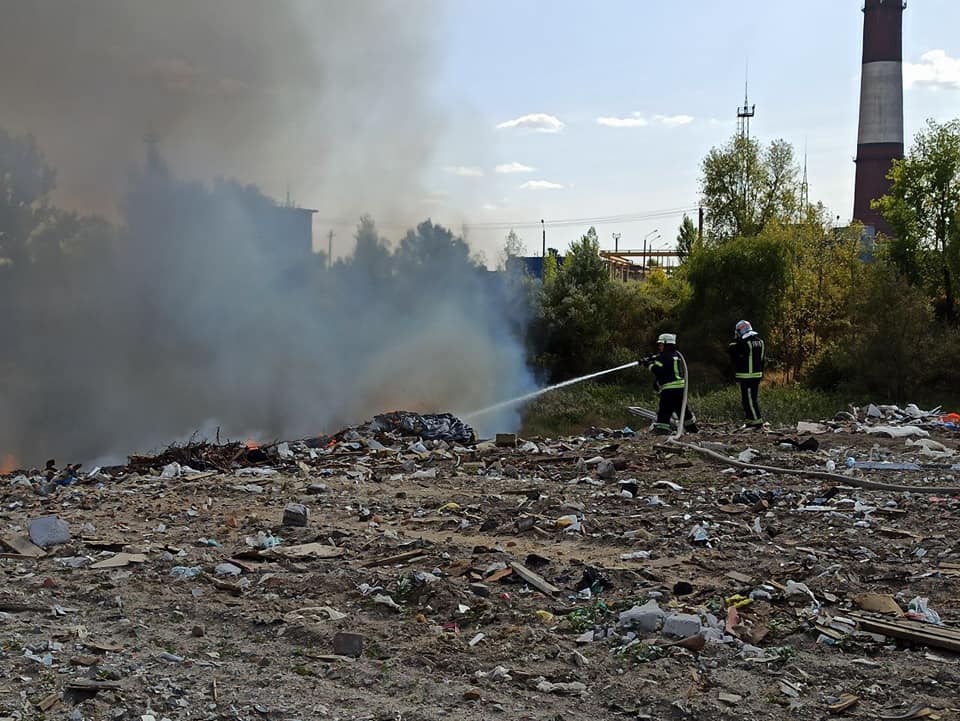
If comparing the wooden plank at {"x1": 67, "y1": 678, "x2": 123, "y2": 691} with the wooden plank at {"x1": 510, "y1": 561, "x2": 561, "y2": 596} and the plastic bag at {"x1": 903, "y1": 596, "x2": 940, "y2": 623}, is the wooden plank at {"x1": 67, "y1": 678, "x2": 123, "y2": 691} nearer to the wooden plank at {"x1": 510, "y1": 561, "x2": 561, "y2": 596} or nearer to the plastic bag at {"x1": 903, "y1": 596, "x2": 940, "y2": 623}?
the wooden plank at {"x1": 510, "y1": 561, "x2": 561, "y2": 596}

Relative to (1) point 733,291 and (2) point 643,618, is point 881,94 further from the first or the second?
(2) point 643,618

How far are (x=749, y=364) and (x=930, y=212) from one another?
16906 millimetres

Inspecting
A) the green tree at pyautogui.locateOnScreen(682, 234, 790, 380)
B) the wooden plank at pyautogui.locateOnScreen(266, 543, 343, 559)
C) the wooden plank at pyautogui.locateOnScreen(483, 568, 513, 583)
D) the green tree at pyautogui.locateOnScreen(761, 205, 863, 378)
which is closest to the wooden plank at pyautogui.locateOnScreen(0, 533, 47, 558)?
the wooden plank at pyautogui.locateOnScreen(266, 543, 343, 559)

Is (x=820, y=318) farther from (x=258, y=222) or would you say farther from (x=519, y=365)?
(x=258, y=222)

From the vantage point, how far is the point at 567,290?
2620 centimetres

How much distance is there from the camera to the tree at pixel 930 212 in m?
26.4

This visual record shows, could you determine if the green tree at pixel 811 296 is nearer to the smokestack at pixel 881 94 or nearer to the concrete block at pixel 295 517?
the smokestack at pixel 881 94

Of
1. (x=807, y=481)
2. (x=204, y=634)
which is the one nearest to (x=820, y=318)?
(x=807, y=481)

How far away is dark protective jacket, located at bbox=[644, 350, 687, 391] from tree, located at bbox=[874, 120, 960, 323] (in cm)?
1719

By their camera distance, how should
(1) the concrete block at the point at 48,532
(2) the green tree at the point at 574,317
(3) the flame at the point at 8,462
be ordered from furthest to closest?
(2) the green tree at the point at 574,317 → (3) the flame at the point at 8,462 → (1) the concrete block at the point at 48,532

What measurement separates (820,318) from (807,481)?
1969 centimetres

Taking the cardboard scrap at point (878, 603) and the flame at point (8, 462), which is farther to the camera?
the flame at point (8, 462)

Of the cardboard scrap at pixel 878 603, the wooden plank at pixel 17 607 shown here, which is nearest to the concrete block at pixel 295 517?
the wooden plank at pixel 17 607

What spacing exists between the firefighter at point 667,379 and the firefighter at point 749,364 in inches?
45.1
